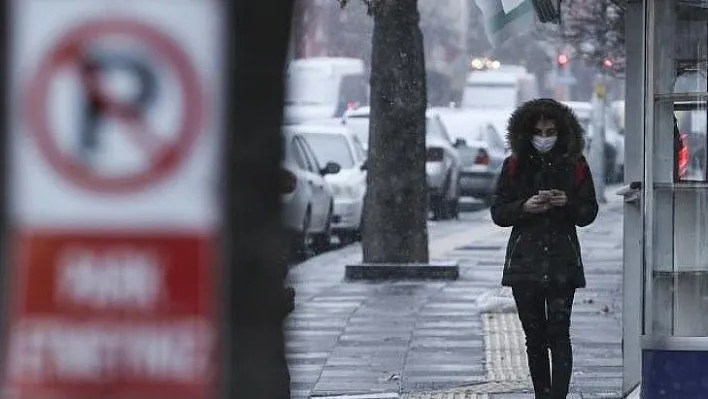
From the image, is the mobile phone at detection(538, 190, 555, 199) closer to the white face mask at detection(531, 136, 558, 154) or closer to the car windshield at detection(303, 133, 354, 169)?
the white face mask at detection(531, 136, 558, 154)

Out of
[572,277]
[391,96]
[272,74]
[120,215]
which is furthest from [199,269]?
[391,96]

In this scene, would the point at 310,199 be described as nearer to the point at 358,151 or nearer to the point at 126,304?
the point at 358,151

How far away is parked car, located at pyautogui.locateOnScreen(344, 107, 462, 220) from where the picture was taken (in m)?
26.9

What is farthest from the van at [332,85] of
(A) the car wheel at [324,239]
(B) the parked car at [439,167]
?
(A) the car wheel at [324,239]

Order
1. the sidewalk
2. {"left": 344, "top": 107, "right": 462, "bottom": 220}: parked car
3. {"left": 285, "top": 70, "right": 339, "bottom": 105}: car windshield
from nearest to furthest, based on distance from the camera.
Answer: the sidewalk, {"left": 344, "top": 107, "right": 462, "bottom": 220}: parked car, {"left": 285, "top": 70, "right": 339, "bottom": 105}: car windshield

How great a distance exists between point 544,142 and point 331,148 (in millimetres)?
14983

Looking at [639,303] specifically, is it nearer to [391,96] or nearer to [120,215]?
[120,215]

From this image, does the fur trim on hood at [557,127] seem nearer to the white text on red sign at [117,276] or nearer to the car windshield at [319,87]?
the white text on red sign at [117,276]

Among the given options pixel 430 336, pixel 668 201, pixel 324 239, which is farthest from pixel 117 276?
pixel 324 239

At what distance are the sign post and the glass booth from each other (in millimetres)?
4763

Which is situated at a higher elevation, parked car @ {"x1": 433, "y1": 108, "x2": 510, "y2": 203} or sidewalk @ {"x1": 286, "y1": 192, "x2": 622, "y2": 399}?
parked car @ {"x1": 433, "y1": 108, "x2": 510, "y2": 203}

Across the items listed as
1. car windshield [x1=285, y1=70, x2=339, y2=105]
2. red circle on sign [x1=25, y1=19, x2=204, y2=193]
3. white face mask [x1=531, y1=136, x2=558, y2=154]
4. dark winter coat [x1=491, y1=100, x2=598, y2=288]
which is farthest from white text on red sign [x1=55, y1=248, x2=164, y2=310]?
car windshield [x1=285, y1=70, x2=339, y2=105]

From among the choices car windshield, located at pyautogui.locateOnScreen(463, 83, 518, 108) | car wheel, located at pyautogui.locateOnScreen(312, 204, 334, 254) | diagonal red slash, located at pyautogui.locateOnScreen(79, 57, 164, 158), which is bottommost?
car wheel, located at pyautogui.locateOnScreen(312, 204, 334, 254)

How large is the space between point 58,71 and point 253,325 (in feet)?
2.07
